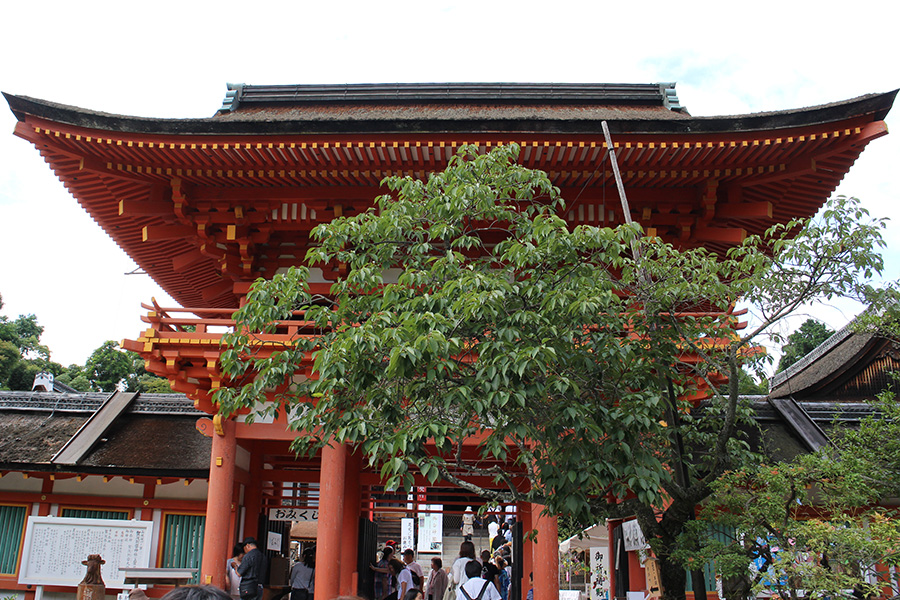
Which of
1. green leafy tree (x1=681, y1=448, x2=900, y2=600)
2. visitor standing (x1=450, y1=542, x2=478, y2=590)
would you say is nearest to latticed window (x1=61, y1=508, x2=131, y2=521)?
visitor standing (x1=450, y1=542, x2=478, y2=590)

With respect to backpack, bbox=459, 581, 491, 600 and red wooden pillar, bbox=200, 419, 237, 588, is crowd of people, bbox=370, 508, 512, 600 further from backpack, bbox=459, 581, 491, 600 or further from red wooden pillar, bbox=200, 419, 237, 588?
red wooden pillar, bbox=200, 419, 237, 588

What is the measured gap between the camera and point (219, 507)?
10.1 metres

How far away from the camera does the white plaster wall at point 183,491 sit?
12484mm

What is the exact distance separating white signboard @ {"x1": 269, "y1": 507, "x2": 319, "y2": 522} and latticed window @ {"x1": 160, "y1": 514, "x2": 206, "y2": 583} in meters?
1.61

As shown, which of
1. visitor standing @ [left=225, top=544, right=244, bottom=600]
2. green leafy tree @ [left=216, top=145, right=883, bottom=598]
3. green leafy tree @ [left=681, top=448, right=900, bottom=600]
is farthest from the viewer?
visitor standing @ [left=225, top=544, right=244, bottom=600]

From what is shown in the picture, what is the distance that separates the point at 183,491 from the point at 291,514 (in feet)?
7.18

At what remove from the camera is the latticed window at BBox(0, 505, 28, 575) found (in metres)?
12.2

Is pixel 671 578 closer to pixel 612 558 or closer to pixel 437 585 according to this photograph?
pixel 612 558

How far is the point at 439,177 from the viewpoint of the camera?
25.3ft

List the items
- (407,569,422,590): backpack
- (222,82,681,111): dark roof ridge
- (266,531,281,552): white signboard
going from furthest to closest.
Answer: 1. (222,82,681,111): dark roof ridge
2. (266,531,281,552): white signboard
3. (407,569,422,590): backpack

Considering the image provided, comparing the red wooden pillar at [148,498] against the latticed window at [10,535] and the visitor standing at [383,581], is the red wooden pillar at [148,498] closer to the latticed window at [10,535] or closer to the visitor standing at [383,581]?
the latticed window at [10,535]

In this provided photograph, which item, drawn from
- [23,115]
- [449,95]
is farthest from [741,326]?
[23,115]

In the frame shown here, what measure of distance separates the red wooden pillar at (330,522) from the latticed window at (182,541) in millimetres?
3463

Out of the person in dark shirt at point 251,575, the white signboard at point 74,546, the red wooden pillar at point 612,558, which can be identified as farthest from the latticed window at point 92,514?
the red wooden pillar at point 612,558
